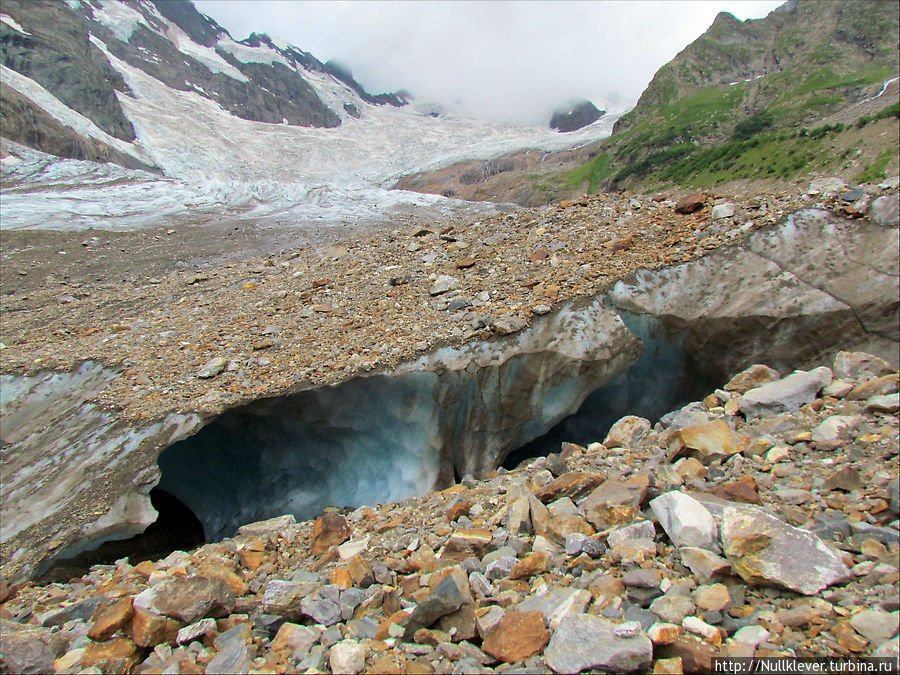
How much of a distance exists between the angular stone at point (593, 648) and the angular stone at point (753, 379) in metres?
4.19

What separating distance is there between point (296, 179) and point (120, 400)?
55681 millimetres

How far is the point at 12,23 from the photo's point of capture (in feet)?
177

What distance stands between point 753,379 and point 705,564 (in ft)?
12.5

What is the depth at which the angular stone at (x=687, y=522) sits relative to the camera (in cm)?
282

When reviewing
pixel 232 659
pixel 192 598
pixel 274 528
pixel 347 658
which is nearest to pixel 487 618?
pixel 347 658

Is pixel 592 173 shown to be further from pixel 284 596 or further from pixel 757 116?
pixel 284 596

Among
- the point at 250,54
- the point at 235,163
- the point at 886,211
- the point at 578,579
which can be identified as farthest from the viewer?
the point at 250,54

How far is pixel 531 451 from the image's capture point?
24.7ft

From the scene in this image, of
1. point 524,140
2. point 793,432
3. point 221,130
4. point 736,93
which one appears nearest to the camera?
point 793,432

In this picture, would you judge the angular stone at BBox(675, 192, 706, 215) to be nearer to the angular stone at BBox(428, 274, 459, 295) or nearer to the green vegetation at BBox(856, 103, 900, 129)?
the angular stone at BBox(428, 274, 459, 295)

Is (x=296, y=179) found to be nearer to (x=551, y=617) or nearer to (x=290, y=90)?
(x=290, y=90)

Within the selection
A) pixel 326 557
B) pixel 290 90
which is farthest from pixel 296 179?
pixel 326 557

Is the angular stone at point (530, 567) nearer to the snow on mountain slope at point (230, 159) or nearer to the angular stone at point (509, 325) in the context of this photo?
the angular stone at point (509, 325)

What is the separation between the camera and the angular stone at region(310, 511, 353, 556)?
14.9 feet
